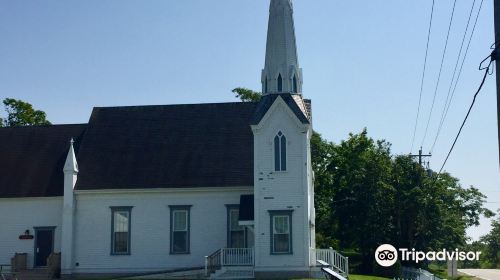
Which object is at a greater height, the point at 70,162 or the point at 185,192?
the point at 70,162

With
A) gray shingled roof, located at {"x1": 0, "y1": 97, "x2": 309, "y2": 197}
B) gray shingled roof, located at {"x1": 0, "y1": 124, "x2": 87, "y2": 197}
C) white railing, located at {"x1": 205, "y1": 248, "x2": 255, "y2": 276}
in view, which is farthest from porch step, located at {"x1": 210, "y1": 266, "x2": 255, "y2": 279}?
gray shingled roof, located at {"x1": 0, "y1": 124, "x2": 87, "y2": 197}

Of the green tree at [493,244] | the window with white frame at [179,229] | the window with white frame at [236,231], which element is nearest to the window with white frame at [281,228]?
the window with white frame at [236,231]

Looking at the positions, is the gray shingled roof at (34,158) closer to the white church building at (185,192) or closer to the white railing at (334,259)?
the white church building at (185,192)

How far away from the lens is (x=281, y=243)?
32.2 meters

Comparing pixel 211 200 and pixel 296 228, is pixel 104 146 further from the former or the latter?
pixel 296 228

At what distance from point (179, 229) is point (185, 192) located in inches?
73.7

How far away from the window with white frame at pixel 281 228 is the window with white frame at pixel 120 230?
7724 millimetres

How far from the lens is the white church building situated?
32.3 metres

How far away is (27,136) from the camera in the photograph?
39781 millimetres

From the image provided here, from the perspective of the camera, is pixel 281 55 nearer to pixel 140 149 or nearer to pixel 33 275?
pixel 140 149

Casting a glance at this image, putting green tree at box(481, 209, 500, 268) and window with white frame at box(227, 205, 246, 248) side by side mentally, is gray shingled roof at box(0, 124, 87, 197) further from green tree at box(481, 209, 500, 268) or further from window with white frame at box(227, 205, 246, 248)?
green tree at box(481, 209, 500, 268)

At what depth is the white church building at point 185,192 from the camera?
106 feet

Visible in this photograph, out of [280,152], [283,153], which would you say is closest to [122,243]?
[280,152]

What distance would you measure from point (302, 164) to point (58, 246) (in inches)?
530
